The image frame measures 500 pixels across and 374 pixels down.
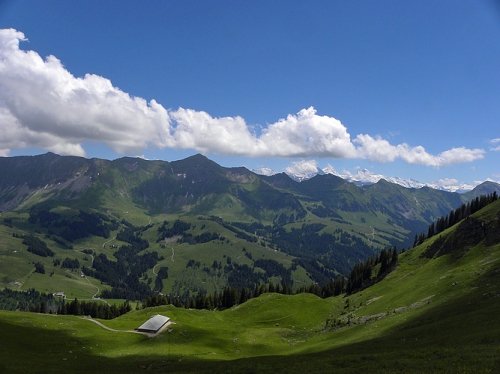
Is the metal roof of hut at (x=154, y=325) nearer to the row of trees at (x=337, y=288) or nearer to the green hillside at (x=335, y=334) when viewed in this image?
the green hillside at (x=335, y=334)

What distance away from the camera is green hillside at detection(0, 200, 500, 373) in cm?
3416

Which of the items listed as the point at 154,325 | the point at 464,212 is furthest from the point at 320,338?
the point at 464,212

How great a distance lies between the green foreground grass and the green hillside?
0.19m

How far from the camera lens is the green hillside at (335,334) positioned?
34156 millimetres

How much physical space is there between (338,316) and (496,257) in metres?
48.4

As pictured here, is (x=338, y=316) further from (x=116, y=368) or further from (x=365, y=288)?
(x=116, y=368)

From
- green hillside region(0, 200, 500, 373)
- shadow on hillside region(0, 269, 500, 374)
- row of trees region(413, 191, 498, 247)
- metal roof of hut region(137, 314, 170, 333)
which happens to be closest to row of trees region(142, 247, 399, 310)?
green hillside region(0, 200, 500, 373)

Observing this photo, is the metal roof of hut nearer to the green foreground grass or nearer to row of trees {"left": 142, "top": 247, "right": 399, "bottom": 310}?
the green foreground grass

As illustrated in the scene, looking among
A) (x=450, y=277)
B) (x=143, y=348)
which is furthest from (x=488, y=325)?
(x=143, y=348)

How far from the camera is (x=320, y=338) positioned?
73.4 metres

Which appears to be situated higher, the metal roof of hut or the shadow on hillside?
the shadow on hillside

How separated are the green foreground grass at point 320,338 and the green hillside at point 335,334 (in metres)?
0.19

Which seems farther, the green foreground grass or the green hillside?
the green hillside

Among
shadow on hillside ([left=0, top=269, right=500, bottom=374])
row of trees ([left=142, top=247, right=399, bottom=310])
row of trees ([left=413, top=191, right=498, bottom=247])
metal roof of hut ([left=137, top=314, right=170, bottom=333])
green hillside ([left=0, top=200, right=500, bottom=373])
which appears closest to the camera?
shadow on hillside ([left=0, top=269, right=500, bottom=374])
